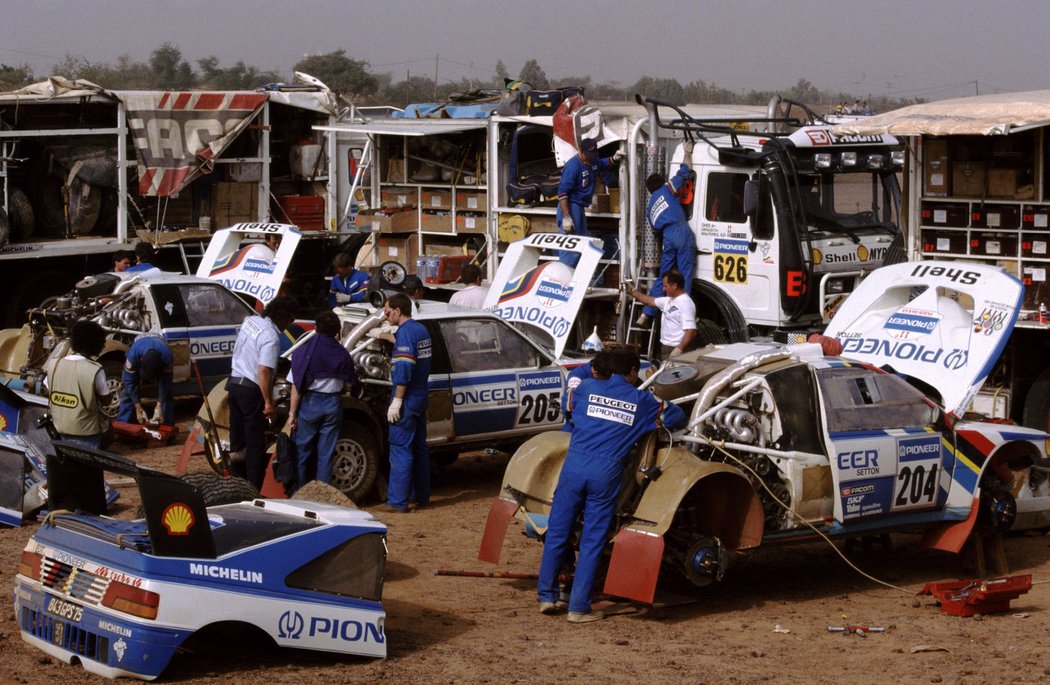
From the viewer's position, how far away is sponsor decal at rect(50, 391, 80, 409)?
1109 cm

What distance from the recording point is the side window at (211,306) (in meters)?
15.4

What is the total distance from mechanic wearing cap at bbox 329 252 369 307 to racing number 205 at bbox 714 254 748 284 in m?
3.92

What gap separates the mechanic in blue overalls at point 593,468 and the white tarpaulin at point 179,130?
43.2ft

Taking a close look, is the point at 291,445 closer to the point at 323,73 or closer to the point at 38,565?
the point at 38,565

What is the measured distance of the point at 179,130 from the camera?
20750 mm

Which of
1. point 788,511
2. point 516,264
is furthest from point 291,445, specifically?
point 516,264

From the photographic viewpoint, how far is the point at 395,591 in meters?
9.52

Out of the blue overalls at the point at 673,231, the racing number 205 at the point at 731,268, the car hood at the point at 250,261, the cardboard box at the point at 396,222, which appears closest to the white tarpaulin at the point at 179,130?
the cardboard box at the point at 396,222

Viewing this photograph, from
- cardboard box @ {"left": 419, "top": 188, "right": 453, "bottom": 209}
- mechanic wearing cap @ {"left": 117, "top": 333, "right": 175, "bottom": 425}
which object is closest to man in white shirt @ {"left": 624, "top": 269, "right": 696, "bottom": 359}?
mechanic wearing cap @ {"left": 117, "top": 333, "right": 175, "bottom": 425}

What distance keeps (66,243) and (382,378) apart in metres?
8.97

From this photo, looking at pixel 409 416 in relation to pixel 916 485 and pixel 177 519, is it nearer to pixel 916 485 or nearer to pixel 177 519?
pixel 916 485

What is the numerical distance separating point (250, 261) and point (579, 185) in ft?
13.4

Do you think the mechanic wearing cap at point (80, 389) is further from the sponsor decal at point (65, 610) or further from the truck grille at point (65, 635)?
the sponsor decal at point (65, 610)

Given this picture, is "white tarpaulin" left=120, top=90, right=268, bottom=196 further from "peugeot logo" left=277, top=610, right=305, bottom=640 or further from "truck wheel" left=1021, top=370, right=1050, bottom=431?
"peugeot logo" left=277, top=610, right=305, bottom=640
